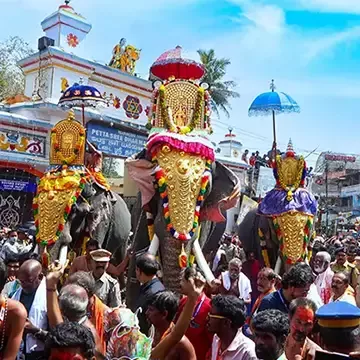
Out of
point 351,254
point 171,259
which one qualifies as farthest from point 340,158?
point 171,259

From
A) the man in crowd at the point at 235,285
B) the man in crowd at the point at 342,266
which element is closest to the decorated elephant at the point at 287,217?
the man in crowd at the point at 342,266

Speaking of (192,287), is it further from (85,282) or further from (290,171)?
(290,171)

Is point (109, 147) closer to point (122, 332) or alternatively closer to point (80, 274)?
point (80, 274)

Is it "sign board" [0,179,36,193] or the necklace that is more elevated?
"sign board" [0,179,36,193]

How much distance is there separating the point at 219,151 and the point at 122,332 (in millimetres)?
17251

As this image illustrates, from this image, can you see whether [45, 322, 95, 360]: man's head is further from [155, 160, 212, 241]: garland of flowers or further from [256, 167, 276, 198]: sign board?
[256, 167, 276, 198]: sign board

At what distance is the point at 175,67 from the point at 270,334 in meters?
4.63

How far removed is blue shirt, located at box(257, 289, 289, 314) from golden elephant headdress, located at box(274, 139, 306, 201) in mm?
3815

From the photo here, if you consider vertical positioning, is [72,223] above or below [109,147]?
below

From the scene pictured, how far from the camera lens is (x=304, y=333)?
2.94 metres

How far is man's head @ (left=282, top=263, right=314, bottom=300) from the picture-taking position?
3658mm

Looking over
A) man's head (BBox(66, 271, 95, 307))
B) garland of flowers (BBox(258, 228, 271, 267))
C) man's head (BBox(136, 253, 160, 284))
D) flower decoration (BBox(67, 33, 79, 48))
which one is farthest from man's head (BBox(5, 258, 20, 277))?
flower decoration (BBox(67, 33, 79, 48))

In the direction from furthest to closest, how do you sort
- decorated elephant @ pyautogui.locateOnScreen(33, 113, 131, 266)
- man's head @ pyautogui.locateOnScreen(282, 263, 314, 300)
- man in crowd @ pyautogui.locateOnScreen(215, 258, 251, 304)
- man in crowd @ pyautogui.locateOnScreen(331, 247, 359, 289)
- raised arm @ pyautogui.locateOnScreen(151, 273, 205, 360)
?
man in crowd @ pyautogui.locateOnScreen(331, 247, 359, 289), decorated elephant @ pyautogui.locateOnScreen(33, 113, 131, 266), man in crowd @ pyautogui.locateOnScreen(215, 258, 251, 304), man's head @ pyautogui.locateOnScreen(282, 263, 314, 300), raised arm @ pyautogui.locateOnScreen(151, 273, 205, 360)

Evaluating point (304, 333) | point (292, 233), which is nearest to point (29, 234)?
point (292, 233)
